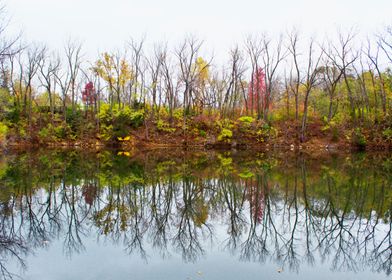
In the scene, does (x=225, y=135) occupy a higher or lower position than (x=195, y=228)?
higher

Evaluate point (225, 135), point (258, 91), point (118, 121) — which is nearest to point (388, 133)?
point (258, 91)

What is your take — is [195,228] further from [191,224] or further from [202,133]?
[202,133]

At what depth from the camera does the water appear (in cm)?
610

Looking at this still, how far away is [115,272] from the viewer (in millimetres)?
5852

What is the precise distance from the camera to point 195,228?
8.41 meters

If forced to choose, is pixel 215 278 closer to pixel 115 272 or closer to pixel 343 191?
pixel 115 272

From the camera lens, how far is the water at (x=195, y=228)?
6.10 meters

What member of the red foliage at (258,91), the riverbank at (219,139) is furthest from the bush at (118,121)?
the red foliage at (258,91)

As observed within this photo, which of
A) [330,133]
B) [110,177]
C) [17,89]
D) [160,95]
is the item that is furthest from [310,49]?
[17,89]

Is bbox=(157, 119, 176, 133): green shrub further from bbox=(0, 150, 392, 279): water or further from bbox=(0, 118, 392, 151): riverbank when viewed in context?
bbox=(0, 150, 392, 279): water

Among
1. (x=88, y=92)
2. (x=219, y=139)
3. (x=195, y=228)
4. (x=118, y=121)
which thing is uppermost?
(x=88, y=92)

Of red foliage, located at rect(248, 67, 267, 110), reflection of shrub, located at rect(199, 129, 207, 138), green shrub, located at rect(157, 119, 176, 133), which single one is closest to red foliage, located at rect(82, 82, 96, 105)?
green shrub, located at rect(157, 119, 176, 133)

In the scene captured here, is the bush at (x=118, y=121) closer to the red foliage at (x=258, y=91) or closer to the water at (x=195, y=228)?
the red foliage at (x=258, y=91)

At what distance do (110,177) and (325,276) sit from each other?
11.3 meters
